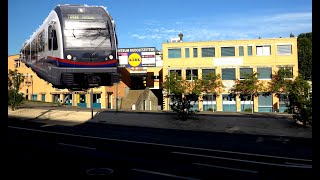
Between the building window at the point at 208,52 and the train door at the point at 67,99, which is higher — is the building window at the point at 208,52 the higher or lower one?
the higher one

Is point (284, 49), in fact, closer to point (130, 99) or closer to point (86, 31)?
point (130, 99)

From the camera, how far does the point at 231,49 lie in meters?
50.2

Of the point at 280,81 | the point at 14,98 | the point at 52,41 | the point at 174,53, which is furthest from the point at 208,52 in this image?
the point at 52,41

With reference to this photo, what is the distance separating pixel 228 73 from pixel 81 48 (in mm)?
37514

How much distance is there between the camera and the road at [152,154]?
11.4 m

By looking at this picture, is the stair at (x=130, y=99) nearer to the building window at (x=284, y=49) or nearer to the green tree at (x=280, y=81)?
the green tree at (x=280, y=81)

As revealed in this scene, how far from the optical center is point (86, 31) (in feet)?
53.3

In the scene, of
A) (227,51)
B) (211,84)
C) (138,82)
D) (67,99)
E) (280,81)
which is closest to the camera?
(280,81)

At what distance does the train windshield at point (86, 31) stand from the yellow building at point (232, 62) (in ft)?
106

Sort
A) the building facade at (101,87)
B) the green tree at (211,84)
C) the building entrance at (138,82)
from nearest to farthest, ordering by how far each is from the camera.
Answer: the green tree at (211,84), the building facade at (101,87), the building entrance at (138,82)

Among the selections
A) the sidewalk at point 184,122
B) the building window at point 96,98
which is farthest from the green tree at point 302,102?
the building window at point 96,98

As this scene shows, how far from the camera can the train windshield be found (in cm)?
1606

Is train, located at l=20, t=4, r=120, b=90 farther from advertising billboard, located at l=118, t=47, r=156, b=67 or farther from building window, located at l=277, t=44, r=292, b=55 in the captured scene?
advertising billboard, located at l=118, t=47, r=156, b=67

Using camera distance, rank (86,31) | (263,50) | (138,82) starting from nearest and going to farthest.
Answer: (86,31) → (263,50) → (138,82)
